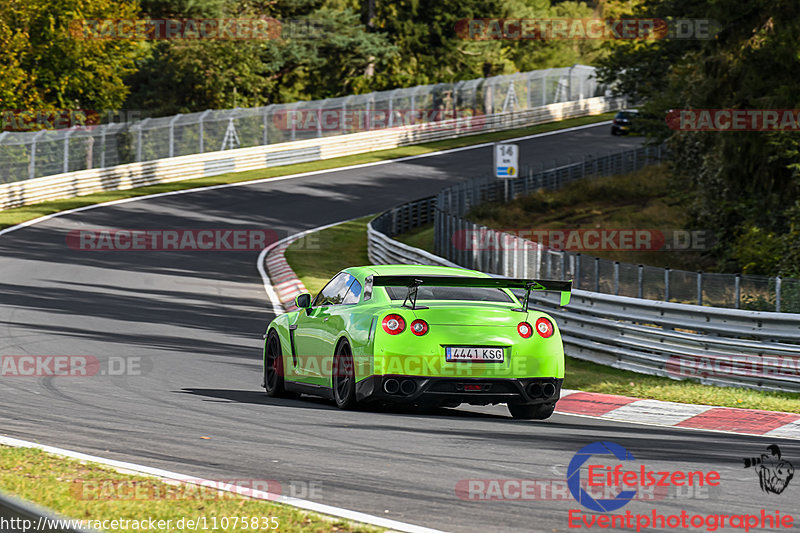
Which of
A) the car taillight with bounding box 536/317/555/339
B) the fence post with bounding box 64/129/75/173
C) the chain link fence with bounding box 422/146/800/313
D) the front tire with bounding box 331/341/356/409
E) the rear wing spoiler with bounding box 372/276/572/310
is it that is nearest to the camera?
the rear wing spoiler with bounding box 372/276/572/310

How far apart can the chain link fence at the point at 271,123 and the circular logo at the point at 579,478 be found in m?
32.4

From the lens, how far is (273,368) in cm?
1170

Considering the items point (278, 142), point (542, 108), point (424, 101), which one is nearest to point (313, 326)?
point (278, 142)

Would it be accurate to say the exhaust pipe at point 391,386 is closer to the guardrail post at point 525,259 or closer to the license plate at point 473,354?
the license plate at point 473,354

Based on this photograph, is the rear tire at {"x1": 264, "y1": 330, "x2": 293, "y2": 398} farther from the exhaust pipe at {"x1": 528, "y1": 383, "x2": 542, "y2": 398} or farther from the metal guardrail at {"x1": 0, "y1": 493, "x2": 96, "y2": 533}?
the metal guardrail at {"x1": 0, "y1": 493, "x2": 96, "y2": 533}

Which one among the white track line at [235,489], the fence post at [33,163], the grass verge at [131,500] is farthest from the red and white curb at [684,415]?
the fence post at [33,163]

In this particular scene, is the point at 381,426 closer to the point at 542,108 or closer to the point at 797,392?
the point at 797,392

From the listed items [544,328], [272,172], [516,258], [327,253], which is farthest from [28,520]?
[272,172]

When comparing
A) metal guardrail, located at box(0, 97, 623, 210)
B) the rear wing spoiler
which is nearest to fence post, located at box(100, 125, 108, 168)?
metal guardrail, located at box(0, 97, 623, 210)

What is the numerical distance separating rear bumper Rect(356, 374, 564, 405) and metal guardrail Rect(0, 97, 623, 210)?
2985 cm

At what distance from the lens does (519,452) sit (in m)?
7.91

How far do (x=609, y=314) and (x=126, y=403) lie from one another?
7594 millimetres

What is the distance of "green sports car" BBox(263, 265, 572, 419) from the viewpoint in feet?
31.1

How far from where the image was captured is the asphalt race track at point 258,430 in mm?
6480
